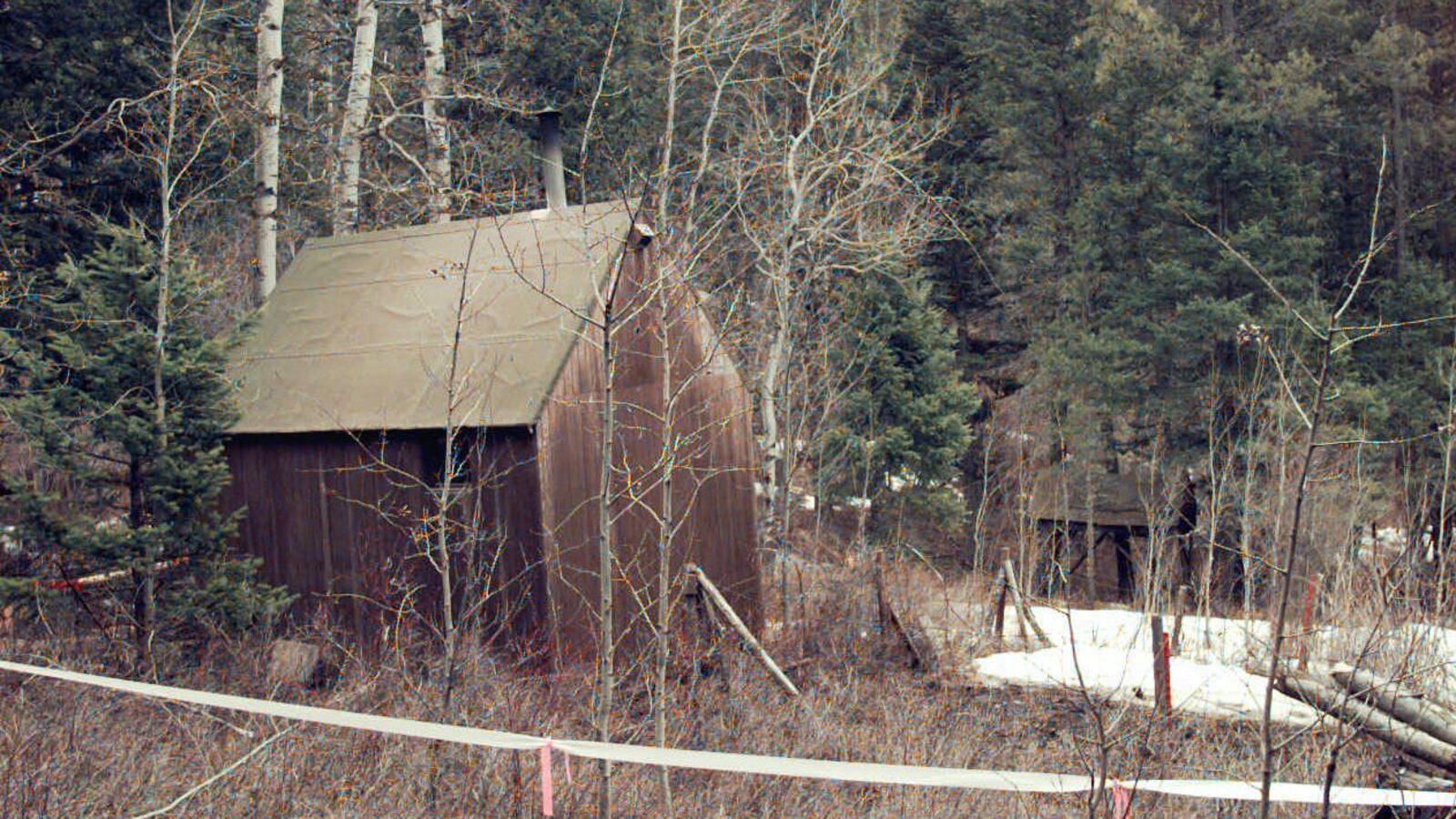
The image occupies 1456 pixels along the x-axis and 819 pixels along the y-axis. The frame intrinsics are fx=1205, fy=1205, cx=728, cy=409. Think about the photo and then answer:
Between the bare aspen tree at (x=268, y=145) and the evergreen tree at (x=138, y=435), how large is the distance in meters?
4.66

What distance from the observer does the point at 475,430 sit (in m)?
9.66

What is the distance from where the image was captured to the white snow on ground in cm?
958

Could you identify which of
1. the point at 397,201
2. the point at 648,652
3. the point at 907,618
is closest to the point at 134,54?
the point at 397,201

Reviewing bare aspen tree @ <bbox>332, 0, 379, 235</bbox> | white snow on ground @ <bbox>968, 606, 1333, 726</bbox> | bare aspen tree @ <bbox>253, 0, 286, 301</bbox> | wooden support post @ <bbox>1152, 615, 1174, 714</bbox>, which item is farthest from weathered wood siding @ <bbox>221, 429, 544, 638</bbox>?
bare aspen tree @ <bbox>332, 0, 379, 235</bbox>

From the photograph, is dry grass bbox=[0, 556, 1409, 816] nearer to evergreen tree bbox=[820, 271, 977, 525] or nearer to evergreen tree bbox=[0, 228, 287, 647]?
evergreen tree bbox=[0, 228, 287, 647]

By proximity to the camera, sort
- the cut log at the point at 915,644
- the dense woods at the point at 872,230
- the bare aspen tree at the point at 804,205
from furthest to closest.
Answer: the bare aspen tree at the point at 804,205 < the cut log at the point at 915,644 < the dense woods at the point at 872,230

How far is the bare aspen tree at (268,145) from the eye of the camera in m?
13.8

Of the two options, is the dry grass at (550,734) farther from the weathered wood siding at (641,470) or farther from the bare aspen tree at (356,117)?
the bare aspen tree at (356,117)

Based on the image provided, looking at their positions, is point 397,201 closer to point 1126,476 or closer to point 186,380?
point 186,380

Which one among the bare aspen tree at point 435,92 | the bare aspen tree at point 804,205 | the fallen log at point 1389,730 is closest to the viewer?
the fallen log at point 1389,730

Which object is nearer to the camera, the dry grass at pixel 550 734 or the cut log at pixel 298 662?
the dry grass at pixel 550 734

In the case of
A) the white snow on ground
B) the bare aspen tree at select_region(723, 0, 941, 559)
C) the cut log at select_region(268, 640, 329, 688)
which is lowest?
the white snow on ground

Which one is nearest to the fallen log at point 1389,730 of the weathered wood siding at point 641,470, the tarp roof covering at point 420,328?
the weathered wood siding at point 641,470

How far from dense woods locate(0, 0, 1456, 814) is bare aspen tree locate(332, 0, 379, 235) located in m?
0.05
